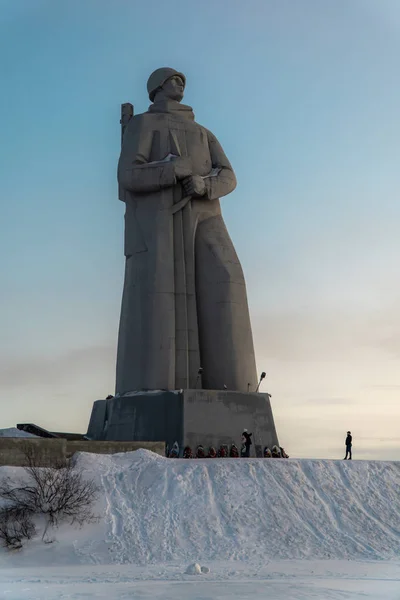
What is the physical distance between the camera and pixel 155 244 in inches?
1009

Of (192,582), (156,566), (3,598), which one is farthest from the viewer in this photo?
(156,566)

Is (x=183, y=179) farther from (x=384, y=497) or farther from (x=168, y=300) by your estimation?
(x=384, y=497)

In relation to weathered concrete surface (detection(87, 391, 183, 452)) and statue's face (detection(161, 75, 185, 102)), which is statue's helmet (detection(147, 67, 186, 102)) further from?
weathered concrete surface (detection(87, 391, 183, 452))

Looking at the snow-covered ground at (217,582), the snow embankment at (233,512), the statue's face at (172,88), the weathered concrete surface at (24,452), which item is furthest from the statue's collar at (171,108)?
the snow-covered ground at (217,582)

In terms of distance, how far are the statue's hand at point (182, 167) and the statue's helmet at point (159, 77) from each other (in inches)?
101

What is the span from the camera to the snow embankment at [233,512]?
17.9 meters

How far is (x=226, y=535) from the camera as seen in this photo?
1875cm

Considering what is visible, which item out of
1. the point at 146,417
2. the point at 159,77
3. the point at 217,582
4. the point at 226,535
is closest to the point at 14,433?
the point at 146,417

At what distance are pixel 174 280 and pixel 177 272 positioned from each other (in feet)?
0.85

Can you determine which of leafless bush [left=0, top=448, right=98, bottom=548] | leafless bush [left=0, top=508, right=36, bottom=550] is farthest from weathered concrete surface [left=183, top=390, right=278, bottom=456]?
leafless bush [left=0, top=508, right=36, bottom=550]

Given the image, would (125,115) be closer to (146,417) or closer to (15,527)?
(146,417)

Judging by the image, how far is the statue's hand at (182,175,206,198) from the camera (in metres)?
25.9

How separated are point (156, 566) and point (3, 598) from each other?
13.8ft

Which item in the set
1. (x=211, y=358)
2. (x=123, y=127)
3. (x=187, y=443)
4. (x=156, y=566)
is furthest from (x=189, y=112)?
(x=156, y=566)
